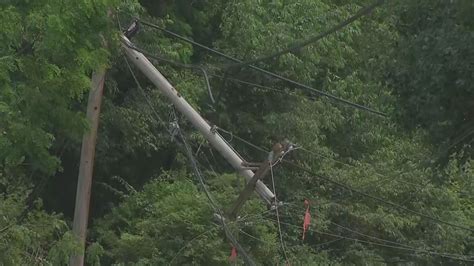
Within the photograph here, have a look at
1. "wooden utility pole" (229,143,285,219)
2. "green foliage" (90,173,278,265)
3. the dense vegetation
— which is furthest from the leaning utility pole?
"green foliage" (90,173,278,265)

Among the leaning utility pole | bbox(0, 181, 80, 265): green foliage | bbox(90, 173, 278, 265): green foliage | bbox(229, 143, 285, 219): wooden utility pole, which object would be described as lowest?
bbox(0, 181, 80, 265): green foliage

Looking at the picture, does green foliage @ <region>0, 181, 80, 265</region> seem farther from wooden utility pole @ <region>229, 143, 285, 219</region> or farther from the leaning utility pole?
wooden utility pole @ <region>229, 143, 285, 219</region>

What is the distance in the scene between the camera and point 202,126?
1228 cm

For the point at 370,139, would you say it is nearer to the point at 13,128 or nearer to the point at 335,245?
the point at 335,245

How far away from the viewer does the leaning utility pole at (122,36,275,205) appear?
40.2 feet

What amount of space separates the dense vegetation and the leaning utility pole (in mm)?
391

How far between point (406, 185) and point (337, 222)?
179 centimetres

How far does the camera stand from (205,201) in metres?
17.9

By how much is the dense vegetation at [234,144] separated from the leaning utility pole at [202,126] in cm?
39

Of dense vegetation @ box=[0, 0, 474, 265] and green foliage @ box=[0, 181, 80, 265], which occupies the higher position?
dense vegetation @ box=[0, 0, 474, 265]

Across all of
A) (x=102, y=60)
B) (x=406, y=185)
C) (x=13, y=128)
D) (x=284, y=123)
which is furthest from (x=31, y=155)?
(x=406, y=185)

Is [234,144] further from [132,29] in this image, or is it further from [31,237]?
[31,237]

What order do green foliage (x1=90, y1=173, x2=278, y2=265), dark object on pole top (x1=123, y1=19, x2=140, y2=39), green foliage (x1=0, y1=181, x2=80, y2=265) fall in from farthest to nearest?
green foliage (x1=90, y1=173, x2=278, y2=265) < dark object on pole top (x1=123, y1=19, x2=140, y2=39) < green foliage (x1=0, y1=181, x2=80, y2=265)

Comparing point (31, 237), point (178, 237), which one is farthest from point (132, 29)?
point (178, 237)
